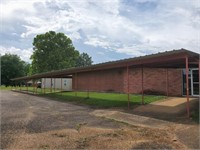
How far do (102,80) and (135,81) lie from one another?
288 inches

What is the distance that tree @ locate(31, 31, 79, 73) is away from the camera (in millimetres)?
58531

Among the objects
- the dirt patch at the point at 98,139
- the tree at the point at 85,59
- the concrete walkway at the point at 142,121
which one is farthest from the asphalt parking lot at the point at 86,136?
the tree at the point at 85,59

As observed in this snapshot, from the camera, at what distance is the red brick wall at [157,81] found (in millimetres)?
22344

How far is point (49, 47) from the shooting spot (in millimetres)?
60469

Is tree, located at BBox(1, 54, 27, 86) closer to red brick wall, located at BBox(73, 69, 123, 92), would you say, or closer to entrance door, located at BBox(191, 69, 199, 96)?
red brick wall, located at BBox(73, 69, 123, 92)

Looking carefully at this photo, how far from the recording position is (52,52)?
59.7 metres

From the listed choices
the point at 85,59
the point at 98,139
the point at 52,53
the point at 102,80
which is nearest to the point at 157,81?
the point at 102,80

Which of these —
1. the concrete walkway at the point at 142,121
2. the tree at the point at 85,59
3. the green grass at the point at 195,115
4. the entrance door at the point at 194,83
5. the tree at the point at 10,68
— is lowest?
the concrete walkway at the point at 142,121

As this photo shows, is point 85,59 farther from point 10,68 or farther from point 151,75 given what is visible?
point 151,75

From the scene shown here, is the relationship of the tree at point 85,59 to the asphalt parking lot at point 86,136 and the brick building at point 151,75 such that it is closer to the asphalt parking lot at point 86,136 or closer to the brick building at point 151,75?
the brick building at point 151,75

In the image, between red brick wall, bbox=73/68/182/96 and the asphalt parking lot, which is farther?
red brick wall, bbox=73/68/182/96

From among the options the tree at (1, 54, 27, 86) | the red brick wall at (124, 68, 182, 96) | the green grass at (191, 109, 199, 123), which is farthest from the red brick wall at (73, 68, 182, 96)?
the tree at (1, 54, 27, 86)

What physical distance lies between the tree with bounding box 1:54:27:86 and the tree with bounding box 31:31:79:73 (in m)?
19.6

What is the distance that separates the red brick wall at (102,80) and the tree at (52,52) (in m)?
21.4
